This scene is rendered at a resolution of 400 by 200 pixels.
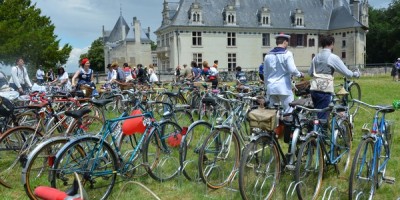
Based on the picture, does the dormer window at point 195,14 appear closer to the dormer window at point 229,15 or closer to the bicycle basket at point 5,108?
the dormer window at point 229,15

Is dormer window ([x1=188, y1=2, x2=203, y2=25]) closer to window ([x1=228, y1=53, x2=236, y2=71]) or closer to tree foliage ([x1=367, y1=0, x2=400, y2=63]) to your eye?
window ([x1=228, y1=53, x2=236, y2=71])

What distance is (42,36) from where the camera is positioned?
112ft

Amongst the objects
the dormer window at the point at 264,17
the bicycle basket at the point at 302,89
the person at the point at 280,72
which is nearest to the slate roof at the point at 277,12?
the dormer window at the point at 264,17

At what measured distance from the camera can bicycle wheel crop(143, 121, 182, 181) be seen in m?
4.99

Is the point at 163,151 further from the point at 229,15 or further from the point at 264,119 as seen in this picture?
the point at 229,15

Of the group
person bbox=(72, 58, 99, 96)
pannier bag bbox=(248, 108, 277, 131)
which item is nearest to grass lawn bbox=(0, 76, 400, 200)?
pannier bag bbox=(248, 108, 277, 131)

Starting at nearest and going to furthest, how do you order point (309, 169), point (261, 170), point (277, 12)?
1. point (261, 170)
2. point (309, 169)
3. point (277, 12)

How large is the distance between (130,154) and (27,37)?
30.9 metres

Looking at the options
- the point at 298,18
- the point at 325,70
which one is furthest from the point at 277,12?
the point at 325,70

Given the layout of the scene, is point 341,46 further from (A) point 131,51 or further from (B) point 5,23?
(B) point 5,23

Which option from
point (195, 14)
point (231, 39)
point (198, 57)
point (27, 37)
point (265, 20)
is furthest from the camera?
point (265, 20)

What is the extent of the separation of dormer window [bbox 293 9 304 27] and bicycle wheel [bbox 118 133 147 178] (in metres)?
47.6

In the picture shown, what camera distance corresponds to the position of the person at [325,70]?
5625mm

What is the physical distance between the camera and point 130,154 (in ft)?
15.9
